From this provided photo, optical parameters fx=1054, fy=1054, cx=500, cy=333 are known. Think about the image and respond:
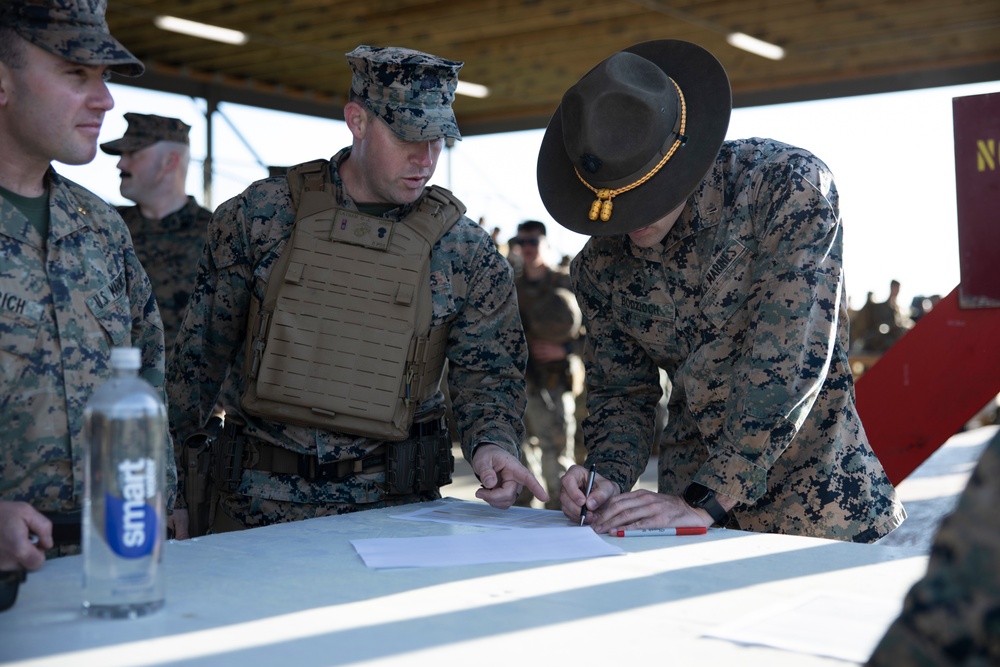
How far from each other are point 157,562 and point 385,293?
3.77 feet

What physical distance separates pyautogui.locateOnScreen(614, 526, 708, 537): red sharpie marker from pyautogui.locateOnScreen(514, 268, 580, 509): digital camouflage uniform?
178 inches

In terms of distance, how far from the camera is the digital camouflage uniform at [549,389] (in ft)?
20.6

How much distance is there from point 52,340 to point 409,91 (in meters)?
0.96

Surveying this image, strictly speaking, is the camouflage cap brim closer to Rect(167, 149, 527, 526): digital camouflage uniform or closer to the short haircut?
Rect(167, 149, 527, 526): digital camouflage uniform

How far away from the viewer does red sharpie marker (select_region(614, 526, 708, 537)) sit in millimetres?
1717

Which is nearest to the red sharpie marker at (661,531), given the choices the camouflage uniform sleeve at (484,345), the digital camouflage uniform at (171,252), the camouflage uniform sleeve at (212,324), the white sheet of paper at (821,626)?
the white sheet of paper at (821,626)

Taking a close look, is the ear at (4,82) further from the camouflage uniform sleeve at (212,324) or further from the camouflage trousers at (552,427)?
the camouflage trousers at (552,427)

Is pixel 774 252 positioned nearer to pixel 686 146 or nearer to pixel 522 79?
pixel 686 146

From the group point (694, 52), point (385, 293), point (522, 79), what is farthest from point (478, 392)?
point (522, 79)

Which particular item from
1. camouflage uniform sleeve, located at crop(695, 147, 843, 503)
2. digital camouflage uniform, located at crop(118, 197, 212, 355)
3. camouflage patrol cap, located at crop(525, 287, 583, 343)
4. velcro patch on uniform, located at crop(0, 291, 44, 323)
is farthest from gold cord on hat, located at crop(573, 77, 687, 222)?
camouflage patrol cap, located at crop(525, 287, 583, 343)

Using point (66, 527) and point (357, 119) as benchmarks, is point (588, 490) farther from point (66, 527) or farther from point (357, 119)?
point (357, 119)

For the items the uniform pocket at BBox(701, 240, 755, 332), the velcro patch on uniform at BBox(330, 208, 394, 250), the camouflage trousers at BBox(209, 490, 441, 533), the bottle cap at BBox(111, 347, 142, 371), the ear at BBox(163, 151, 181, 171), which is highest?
the ear at BBox(163, 151, 181, 171)

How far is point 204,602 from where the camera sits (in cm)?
124

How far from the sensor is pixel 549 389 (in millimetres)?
6422
